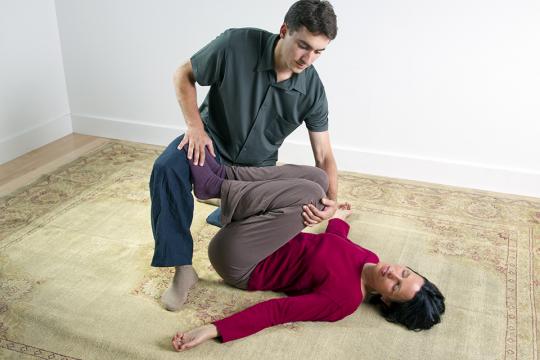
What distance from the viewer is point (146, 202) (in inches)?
106

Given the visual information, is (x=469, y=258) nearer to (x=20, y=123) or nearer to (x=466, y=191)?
(x=466, y=191)

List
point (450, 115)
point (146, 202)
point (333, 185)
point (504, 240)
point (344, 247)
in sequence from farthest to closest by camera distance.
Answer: point (450, 115), point (146, 202), point (504, 240), point (333, 185), point (344, 247)

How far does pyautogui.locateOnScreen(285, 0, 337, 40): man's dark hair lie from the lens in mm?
1755

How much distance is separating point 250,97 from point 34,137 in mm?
1829

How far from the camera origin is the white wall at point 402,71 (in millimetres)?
2727

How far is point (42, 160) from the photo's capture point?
320 centimetres

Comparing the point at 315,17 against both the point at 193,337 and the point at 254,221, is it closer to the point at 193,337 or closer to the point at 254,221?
the point at 254,221

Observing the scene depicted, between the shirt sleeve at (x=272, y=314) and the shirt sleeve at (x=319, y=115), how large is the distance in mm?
667

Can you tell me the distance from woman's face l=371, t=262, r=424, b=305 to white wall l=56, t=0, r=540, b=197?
50.6 inches

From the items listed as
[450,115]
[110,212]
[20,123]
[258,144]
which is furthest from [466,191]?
[20,123]

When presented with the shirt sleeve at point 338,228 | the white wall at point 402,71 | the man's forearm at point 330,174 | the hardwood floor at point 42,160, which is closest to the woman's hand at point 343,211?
the shirt sleeve at point 338,228

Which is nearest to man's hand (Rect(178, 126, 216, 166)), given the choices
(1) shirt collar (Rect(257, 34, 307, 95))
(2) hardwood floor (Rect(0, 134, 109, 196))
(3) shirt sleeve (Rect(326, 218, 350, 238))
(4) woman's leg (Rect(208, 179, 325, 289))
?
(4) woman's leg (Rect(208, 179, 325, 289))

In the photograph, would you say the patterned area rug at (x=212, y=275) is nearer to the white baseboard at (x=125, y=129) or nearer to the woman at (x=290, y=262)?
the woman at (x=290, y=262)

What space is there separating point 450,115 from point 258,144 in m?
1.24
